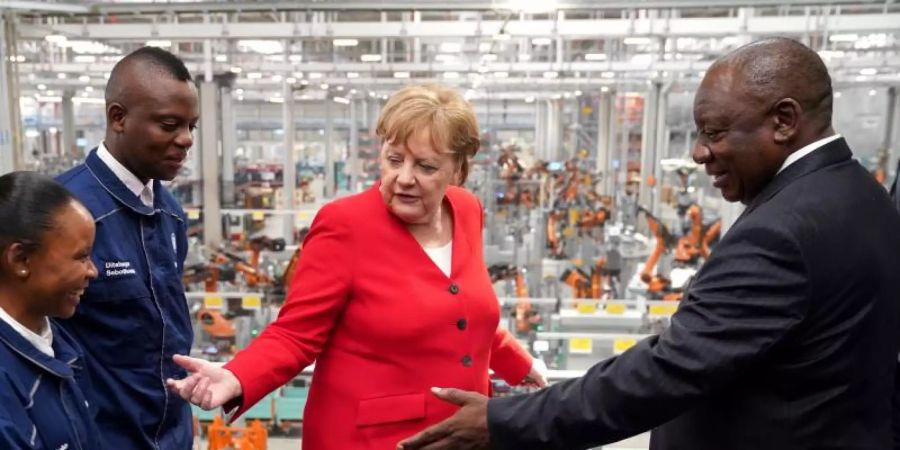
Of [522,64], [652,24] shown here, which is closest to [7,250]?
[652,24]

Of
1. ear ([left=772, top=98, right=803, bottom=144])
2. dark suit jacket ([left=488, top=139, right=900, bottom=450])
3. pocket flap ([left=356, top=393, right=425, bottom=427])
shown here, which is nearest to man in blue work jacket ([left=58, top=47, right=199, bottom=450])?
pocket flap ([left=356, top=393, right=425, bottom=427])

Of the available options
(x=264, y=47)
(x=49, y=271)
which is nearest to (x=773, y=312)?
(x=49, y=271)

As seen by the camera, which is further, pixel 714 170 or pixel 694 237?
pixel 694 237

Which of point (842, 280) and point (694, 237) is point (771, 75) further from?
point (694, 237)

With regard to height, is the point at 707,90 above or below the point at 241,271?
above

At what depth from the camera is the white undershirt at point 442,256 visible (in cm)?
159

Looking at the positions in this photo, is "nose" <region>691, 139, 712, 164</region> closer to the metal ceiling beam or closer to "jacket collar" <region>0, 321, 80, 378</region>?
"jacket collar" <region>0, 321, 80, 378</region>

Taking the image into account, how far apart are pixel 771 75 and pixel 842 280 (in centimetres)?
36

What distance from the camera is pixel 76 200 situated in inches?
54.1

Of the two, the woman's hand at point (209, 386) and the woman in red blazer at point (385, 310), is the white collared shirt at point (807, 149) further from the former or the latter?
the woman's hand at point (209, 386)

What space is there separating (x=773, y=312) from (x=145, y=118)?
4.63 ft

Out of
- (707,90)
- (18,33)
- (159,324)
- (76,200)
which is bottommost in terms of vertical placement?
(159,324)

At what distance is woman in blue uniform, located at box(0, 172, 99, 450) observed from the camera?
1.27 m

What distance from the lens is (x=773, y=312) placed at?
111cm
